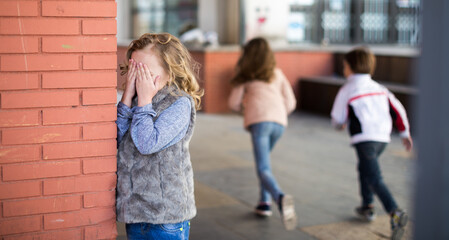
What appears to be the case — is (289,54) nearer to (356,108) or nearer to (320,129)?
(320,129)

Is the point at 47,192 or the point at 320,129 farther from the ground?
the point at 47,192

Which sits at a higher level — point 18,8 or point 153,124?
point 18,8

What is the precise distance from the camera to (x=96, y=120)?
289 centimetres

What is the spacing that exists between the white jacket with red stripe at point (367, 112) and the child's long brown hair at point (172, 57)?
254 cm

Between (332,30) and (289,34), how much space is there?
1170mm

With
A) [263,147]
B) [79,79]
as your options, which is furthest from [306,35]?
[79,79]

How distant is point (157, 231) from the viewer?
9.35ft

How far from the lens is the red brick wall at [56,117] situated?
2730 millimetres

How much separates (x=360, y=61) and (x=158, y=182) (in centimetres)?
311

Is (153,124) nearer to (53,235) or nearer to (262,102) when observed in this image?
(53,235)

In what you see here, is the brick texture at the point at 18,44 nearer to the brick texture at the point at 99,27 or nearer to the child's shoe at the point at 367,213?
the brick texture at the point at 99,27

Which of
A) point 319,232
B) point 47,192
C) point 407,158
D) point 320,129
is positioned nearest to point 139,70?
point 47,192

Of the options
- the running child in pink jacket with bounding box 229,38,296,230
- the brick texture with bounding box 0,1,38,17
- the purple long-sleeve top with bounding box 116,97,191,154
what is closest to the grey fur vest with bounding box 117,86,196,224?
the purple long-sleeve top with bounding box 116,97,191,154

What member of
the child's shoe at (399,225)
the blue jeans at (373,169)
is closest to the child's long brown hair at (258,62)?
the blue jeans at (373,169)
